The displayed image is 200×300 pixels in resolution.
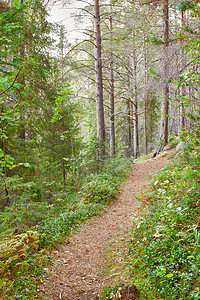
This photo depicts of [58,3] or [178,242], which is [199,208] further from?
[58,3]

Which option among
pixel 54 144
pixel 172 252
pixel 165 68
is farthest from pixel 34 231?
pixel 165 68

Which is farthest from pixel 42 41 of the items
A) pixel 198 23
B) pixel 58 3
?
pixel 198 23

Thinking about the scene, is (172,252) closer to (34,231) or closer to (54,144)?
(34,231)

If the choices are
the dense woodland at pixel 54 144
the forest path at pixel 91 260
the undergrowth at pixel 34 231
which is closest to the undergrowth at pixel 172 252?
the dense woodland at pixel 54 144

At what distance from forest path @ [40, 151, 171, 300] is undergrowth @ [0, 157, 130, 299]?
26cm

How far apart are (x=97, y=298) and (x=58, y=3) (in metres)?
11.0

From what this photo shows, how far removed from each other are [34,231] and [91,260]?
1564 mm

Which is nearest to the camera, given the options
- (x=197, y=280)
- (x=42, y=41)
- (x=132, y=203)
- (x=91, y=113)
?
(x=197, y=280)

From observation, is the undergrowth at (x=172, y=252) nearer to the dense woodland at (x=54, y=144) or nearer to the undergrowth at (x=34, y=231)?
the dense woodland at (x=54, y=144)

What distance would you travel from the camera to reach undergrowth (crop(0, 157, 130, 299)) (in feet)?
10.7

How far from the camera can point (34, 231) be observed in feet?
15.9

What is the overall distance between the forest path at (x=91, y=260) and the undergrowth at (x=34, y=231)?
10.1 inches

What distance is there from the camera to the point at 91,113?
51.6ft

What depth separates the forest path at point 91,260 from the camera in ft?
10.9
